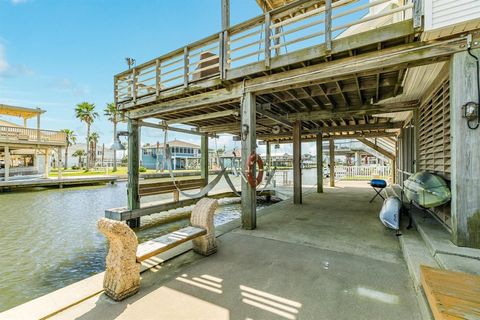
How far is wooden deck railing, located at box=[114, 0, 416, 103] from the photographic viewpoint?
3150 mm

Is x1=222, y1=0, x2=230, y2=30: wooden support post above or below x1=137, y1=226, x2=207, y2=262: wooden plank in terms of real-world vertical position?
above

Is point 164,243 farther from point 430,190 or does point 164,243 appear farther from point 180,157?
point 180,157

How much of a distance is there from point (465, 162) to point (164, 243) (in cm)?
373

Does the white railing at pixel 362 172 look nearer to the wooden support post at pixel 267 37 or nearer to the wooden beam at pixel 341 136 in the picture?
the wooden beam at pixel 341 136

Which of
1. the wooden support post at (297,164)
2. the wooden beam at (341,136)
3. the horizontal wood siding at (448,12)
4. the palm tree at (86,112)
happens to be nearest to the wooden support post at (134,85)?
the wooden support post at (297,164)

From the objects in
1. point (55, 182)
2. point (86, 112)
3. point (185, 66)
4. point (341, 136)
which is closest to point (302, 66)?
point (185, 66)

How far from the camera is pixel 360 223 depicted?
4.47 meters

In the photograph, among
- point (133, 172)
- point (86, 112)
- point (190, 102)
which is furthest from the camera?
point (86, 112)

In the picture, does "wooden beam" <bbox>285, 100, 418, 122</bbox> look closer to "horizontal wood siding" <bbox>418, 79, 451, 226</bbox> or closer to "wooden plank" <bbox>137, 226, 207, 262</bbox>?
"horizontal wood siding" <bbox>418, 79, 451, 226</bbox>

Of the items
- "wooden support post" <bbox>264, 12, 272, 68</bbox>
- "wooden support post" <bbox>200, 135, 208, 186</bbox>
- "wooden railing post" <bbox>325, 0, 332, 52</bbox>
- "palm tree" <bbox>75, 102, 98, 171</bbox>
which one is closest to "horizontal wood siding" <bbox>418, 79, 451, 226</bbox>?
"wooden railing post" <bbox>325, 0, 332, 52</bbox>

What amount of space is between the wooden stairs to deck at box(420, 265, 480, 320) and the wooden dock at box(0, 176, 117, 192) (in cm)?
1930

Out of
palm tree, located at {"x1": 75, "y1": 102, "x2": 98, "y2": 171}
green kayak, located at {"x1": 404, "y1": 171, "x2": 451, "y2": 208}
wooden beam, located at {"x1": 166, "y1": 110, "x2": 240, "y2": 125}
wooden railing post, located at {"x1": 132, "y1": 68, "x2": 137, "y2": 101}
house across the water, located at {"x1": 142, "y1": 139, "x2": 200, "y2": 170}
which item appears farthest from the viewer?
house across the water, located at {"x1": 142, "y1": 139, "x2": 200, "y2": 170}

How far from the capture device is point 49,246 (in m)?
4.55

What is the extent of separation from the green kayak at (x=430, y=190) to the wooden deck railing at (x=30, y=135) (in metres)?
20.5
